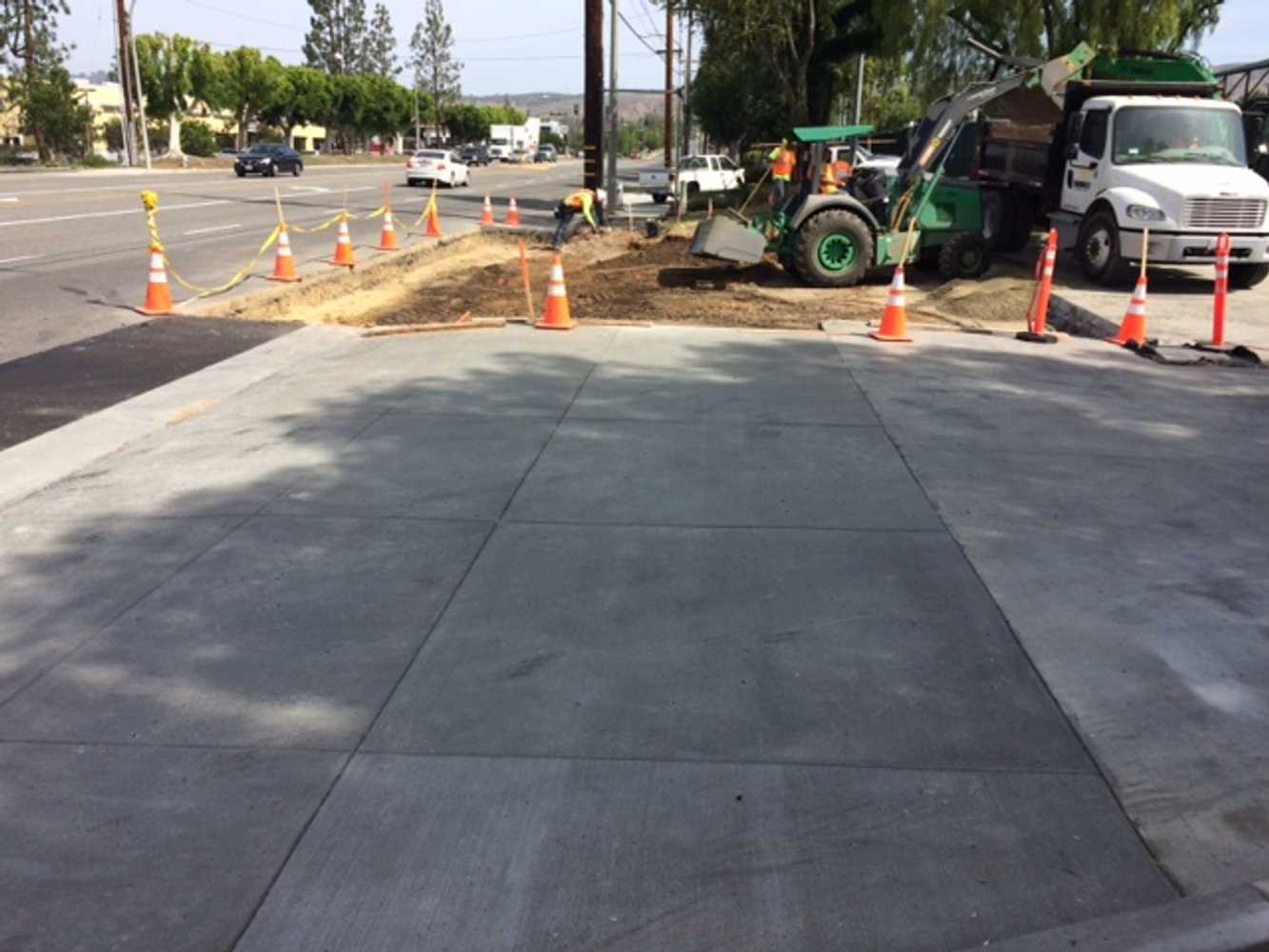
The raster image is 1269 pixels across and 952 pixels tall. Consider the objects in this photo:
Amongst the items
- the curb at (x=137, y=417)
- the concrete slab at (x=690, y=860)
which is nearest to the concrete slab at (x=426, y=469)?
the curb at (x=137, y=417)

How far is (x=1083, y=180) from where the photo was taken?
16859 millimetres

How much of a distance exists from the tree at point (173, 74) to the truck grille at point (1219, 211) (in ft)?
263

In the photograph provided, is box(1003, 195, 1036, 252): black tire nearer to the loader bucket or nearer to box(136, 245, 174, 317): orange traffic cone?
the loader bucket

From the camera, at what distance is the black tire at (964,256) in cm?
1730

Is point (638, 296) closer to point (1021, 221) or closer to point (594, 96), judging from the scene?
point (1021, 221)

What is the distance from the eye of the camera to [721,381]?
9844 millimetres

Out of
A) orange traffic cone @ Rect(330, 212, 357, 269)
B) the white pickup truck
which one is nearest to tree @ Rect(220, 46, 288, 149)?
the white pickup truck

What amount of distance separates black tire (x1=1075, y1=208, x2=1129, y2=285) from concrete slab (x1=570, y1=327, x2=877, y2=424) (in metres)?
6.18

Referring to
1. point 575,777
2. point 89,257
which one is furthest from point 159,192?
point 575,777

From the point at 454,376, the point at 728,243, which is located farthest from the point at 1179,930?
the point at 728,243

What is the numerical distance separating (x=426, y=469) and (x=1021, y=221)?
16070 millimetres

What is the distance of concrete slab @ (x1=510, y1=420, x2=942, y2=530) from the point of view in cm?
635

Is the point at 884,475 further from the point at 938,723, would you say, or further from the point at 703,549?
the point at 938,723

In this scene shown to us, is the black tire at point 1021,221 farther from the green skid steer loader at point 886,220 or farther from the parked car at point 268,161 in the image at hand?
the parked car at point 268,161
